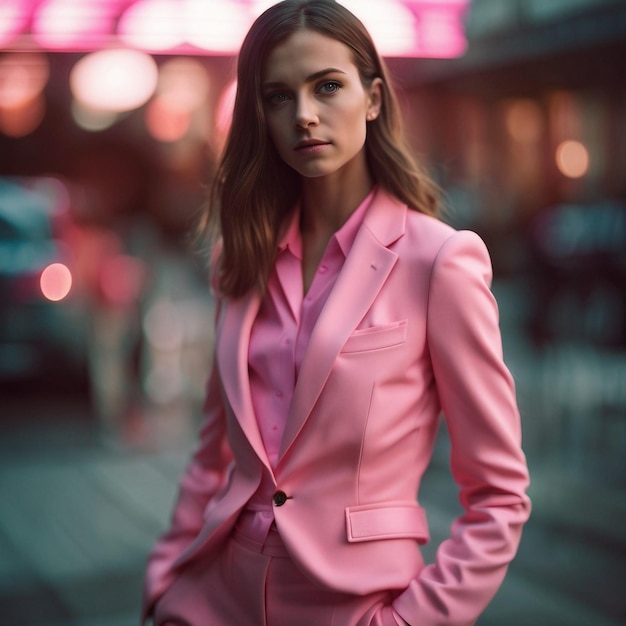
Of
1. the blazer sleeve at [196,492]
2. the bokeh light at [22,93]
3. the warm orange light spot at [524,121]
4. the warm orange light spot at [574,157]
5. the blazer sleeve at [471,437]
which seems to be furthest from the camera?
the warm orange light spot at [524,121]

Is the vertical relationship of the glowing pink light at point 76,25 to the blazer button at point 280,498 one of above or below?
above

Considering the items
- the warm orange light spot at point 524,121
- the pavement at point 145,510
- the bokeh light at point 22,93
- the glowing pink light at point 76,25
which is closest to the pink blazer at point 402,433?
the pavement at point 145,510

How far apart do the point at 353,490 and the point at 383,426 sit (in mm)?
135

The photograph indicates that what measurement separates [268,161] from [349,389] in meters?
0.59

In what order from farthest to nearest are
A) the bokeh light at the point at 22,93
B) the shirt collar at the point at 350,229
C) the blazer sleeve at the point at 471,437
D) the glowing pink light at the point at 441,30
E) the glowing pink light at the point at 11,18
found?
1. the bokeh light at the point at 22,93
2. the glowing pink light at the point at 441,30
3. the glowing pink light at the point at 11,18
4. the shirt collar at the point at 350,229
5. the blazer sleeve at the point at 471,437

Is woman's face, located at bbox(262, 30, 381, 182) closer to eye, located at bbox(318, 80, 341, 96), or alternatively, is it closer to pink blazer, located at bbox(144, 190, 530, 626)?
eye, located at bbox(318, 80, 341, 96)

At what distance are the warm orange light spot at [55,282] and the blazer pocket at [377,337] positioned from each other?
242 inches

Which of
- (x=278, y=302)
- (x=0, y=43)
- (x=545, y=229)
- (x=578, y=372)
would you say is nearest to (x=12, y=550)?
(x=0, y=43)

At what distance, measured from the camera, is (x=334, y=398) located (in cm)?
184

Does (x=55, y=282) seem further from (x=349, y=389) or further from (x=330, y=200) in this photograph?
(x=349, y=389)

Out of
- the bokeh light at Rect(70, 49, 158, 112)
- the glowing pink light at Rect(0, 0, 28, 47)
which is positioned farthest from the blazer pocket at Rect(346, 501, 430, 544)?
the bokeh light at Rect(70, 49, 158, 112)

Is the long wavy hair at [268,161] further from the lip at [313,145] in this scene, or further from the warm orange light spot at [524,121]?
the warm orange light spot at [524,121]

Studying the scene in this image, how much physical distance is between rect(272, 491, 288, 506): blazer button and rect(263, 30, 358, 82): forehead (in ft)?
2.60

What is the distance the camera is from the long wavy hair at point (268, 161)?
1.93 metres
